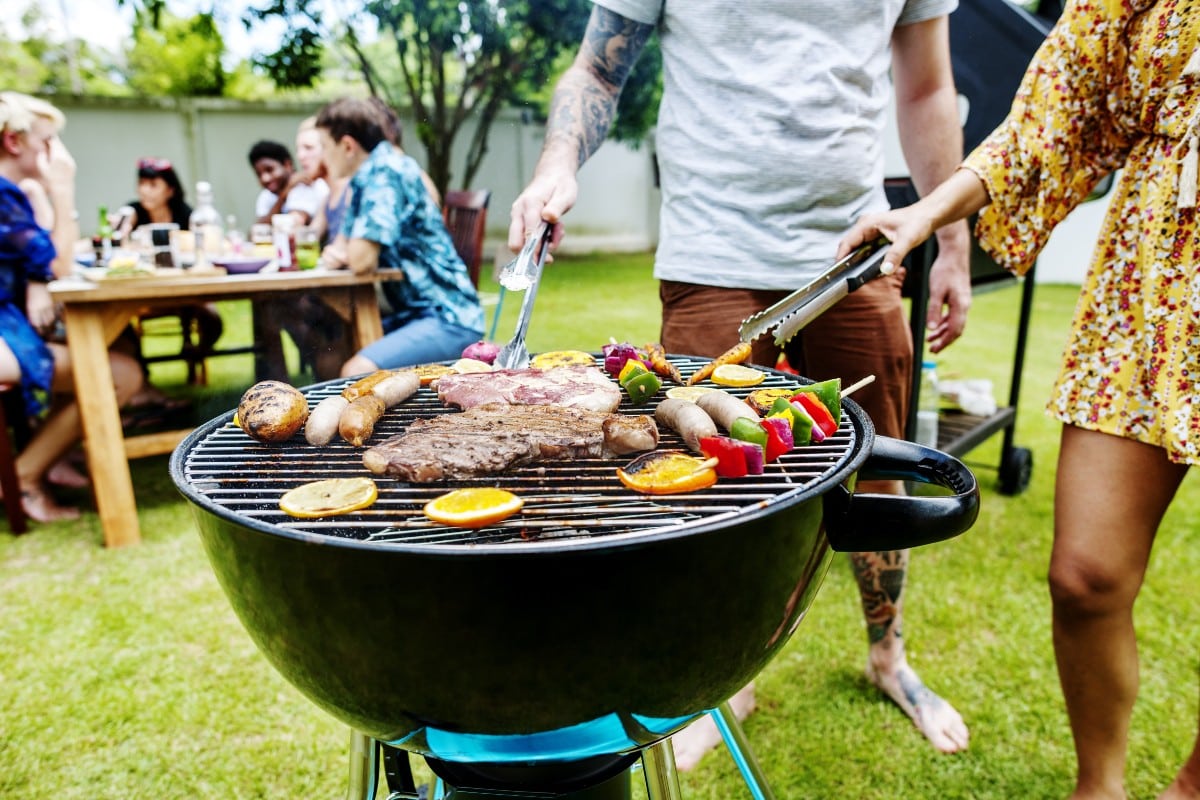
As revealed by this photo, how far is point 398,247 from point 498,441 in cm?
339

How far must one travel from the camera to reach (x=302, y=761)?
7.84 ft

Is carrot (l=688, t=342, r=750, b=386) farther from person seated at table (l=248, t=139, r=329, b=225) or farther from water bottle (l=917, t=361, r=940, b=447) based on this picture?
person seated at table (l=248, t=139, r=329, b=225)

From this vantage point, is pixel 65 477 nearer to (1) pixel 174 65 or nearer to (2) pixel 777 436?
(2) pixel 777 436

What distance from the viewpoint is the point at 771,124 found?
81.4 inches

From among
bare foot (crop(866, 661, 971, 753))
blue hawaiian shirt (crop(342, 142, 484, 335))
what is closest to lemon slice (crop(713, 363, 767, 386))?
bare foot (crop(866, 661, 971, 753))

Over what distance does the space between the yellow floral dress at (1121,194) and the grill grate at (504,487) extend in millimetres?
669

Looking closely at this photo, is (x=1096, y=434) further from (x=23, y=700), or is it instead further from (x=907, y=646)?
(x=23, y=700)

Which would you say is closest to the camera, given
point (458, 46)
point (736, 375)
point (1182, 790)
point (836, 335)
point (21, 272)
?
point (736, 375)

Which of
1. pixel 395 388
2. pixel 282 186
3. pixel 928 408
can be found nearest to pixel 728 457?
pixel 395 388

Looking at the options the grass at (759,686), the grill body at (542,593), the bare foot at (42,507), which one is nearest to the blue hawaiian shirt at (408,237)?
the grass at (759,686)

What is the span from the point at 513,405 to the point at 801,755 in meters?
1.61

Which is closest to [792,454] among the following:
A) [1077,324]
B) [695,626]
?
[695,626]

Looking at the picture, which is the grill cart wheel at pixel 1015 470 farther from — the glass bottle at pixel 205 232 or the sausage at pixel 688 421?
the glass bottle at pixel 205 232

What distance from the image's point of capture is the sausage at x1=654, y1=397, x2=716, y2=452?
130cm
